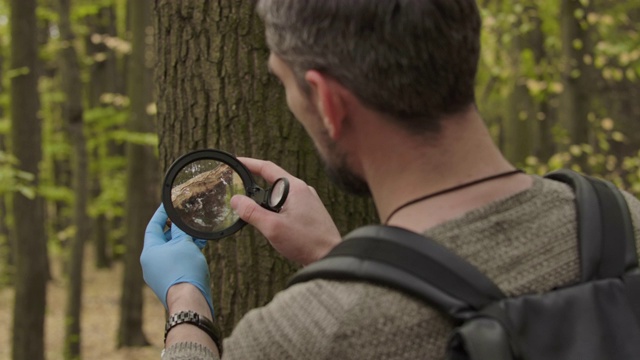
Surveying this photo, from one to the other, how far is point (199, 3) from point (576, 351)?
235 cm

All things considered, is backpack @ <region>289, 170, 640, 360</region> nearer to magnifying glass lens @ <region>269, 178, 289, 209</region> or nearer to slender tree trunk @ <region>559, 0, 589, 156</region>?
magnifying glass lens @ <region>269, 178, 289, 209</region>

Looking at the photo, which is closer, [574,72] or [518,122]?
[574,72]

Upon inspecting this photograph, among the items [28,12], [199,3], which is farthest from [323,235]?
[28,12]

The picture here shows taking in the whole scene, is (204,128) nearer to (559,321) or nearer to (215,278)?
(215,278)

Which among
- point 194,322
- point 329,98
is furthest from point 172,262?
point 329,98

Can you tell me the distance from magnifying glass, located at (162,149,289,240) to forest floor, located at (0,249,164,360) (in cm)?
1019

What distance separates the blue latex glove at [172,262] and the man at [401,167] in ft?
2.12

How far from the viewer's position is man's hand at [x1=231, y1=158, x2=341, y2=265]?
2.29m

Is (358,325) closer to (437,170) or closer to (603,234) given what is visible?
(437,170)

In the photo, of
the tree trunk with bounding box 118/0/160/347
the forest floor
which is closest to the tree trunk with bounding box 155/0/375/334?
the tree trunk with bounding box 118/0/160/347

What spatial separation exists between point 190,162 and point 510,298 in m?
1.28

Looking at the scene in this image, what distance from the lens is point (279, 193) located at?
236cm

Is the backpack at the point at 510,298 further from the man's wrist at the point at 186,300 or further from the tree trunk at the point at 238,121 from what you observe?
the tree trunk at the point at 238,121

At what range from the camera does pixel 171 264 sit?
233cm
